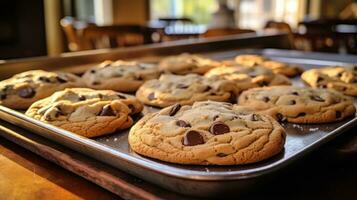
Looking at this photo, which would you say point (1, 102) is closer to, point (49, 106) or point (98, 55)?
point (49, 106)

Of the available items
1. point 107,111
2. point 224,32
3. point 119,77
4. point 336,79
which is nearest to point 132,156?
point 107,111

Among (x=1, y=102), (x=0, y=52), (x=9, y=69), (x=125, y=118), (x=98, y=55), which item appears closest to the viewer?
(x=125, y=118)

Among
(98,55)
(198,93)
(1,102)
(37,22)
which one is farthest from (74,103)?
(37,22)

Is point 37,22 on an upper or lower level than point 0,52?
upper

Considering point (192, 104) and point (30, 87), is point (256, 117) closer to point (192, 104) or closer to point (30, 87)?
point (192, 104)

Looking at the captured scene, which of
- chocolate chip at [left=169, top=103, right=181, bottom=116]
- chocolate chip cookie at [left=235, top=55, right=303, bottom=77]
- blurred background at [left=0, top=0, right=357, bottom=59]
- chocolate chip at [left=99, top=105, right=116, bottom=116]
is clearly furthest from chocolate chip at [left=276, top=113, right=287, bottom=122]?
blurred background at [left=0, top=0, right=357, bottom=59]

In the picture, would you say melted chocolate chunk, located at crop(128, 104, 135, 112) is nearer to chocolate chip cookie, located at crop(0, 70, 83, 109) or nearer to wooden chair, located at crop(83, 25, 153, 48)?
chocolate chip cookie, located at crop(0, 70, 83, 109)
